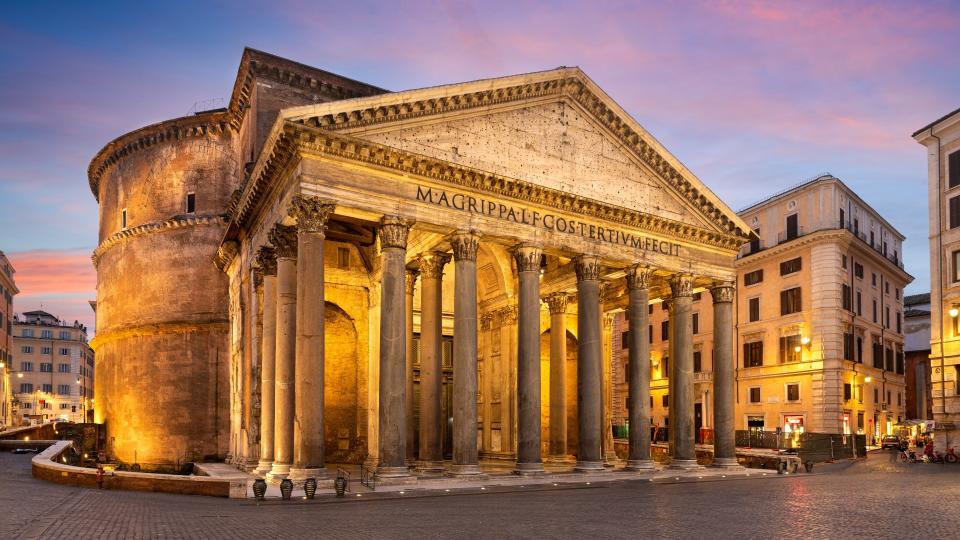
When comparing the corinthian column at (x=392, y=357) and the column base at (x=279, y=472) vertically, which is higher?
the corinthian column at (x=392, y=357)

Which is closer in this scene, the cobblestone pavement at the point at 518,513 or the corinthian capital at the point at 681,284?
the cobblestone pavement at the point at 518,513

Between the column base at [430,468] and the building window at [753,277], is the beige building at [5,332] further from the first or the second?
the building window at [753,277]

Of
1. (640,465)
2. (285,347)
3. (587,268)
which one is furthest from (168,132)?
(640,465)

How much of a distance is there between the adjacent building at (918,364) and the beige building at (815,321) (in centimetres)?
1404

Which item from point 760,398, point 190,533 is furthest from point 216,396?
point 760,398

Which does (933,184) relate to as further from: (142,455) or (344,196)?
(142,455)

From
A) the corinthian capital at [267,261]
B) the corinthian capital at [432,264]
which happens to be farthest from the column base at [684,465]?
the corinthian capital at [267,261]

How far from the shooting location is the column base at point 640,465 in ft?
85.6

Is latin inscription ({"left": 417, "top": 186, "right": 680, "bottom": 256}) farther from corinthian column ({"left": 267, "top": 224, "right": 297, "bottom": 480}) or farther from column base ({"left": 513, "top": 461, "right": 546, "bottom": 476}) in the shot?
column base ({"left": 513, "top": 461, "right": 546, "bottom": 476})

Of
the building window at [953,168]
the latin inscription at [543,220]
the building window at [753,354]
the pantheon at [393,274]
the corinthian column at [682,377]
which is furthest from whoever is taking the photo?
the building window at [753,354]

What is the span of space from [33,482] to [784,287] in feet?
125

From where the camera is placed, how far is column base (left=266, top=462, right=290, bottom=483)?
2009 centimetres

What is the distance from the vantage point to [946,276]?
Answer: 35438 millimetres

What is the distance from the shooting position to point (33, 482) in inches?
883
